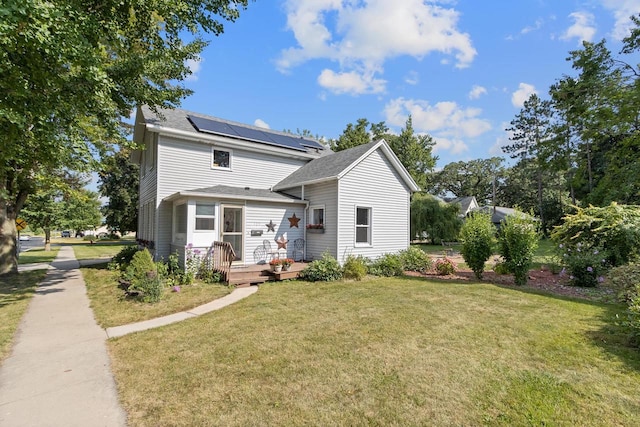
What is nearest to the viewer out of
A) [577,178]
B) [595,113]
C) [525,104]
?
[595,113]

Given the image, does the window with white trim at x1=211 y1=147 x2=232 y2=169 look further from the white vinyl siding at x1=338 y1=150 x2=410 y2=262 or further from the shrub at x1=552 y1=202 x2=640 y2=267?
the shrub at x1=552 y1=202 x2=640 y2=267

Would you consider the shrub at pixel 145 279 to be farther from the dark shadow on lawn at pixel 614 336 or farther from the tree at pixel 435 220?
the tree at pixel 435 220

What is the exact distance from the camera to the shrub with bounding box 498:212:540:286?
955 centimetres

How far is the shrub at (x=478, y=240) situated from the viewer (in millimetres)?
10336

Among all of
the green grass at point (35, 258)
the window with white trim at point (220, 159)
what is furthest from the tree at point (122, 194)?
the window with white trim at point (220, 159)

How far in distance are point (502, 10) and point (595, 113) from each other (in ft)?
40.8

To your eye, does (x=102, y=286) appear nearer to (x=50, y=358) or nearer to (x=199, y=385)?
(x=50, y=358)

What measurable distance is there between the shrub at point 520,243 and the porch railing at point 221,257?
30.0ft

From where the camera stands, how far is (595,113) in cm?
1692

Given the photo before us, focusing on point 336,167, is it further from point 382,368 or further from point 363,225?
point 382,368

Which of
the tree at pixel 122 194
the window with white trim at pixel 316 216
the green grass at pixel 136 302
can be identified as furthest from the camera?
the tree at pixel 122 194

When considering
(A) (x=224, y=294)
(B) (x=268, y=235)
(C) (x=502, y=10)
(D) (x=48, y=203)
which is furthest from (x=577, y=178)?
(D) (x=48, y=203)

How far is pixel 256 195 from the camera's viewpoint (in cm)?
1158

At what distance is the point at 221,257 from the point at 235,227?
64.4 inches
